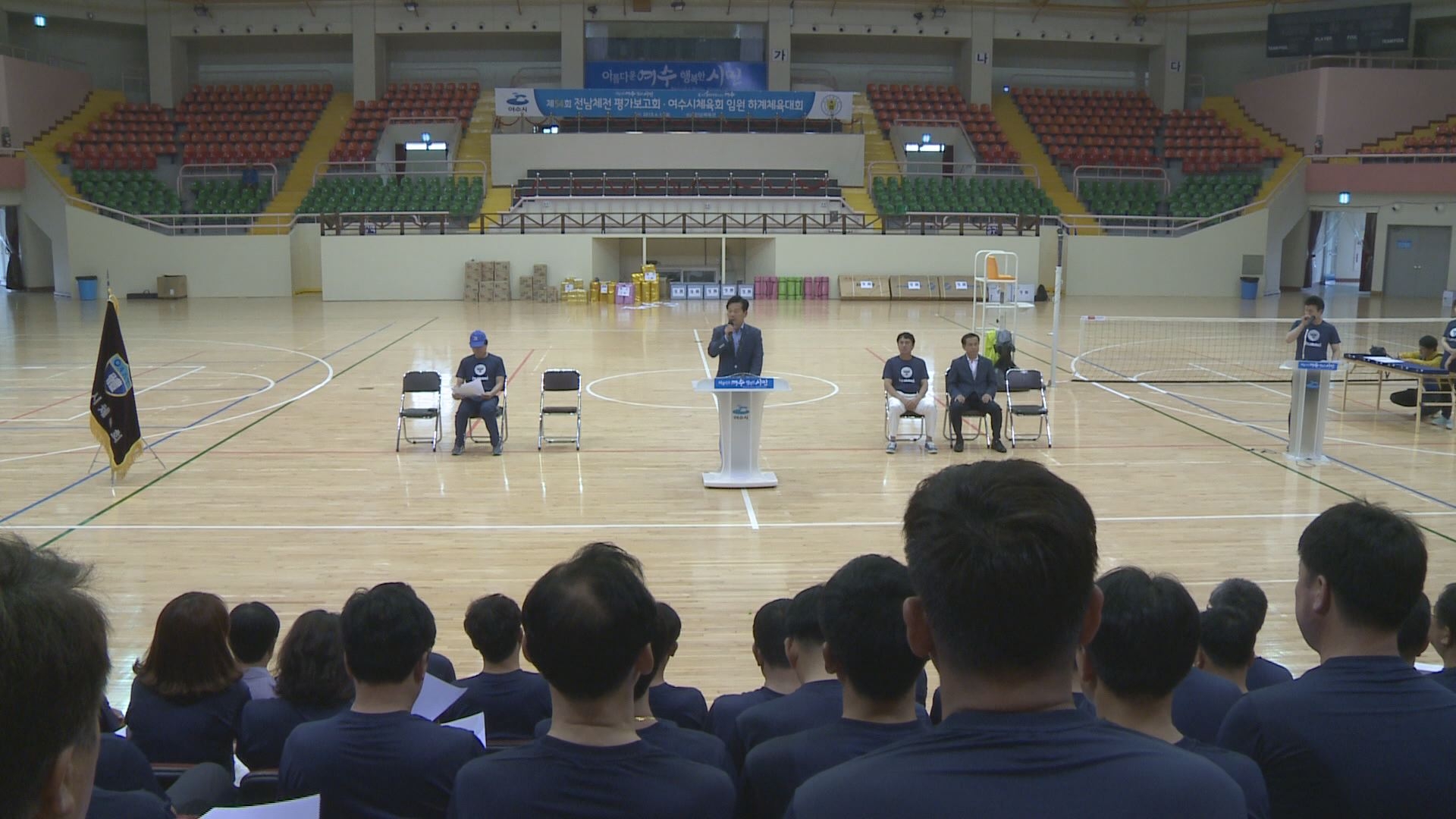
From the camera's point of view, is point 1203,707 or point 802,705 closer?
point 802,705

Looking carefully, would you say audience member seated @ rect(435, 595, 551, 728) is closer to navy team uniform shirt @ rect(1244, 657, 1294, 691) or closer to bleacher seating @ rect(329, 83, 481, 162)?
navy team uniform shirt @ rect(1244, 657, 1294, 691)

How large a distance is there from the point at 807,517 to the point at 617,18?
3355 centimetres

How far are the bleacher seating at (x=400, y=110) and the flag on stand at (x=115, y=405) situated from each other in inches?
1099

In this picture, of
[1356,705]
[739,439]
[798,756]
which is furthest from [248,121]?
[1356,705]

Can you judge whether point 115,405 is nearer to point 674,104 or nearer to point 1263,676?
point 1263,676

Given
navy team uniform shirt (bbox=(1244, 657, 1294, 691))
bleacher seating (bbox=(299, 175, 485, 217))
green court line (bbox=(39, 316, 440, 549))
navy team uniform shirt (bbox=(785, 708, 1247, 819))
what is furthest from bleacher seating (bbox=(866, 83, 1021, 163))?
navy team uniform shirt (bbox=(785, 708, 1247, 819))

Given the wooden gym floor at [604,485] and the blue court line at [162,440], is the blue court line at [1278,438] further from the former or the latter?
the blue court line at [162,440]

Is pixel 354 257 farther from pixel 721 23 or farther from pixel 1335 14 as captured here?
pixel 1335 14

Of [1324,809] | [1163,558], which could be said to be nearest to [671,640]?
[1324,809]

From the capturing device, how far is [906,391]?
13.1 metres

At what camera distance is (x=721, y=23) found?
40781 millimetres

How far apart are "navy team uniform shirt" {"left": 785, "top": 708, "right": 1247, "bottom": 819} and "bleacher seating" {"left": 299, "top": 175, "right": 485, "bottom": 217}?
3407 cm

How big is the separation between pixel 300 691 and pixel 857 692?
218 cm

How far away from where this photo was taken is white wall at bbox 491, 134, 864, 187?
3716 cm
